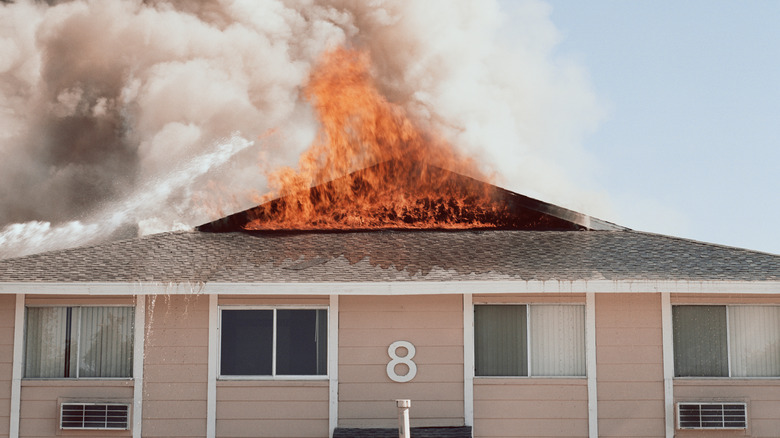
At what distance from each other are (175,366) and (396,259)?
11.5ft

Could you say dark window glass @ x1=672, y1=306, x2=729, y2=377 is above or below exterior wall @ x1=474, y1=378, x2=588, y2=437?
above

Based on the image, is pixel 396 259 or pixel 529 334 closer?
pixel 529 334

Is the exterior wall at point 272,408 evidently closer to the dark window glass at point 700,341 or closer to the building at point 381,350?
the building at point 381,350

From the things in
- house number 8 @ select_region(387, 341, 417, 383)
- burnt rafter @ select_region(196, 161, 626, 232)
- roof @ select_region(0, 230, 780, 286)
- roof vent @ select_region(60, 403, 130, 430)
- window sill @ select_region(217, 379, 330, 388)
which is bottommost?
A: roof vent @ select_region(60, 403, 130, 430)

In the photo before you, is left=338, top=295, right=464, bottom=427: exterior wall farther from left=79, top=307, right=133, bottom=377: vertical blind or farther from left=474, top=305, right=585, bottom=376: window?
left=79, top=307, right=133, bottom=377: vertical blind

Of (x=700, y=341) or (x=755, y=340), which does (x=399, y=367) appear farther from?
(x=755, y=340)

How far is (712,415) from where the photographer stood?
1210 centimetres

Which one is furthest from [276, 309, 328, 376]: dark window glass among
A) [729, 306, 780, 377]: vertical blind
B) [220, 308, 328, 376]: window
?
[729, 306, 780, 377]: vertical blind

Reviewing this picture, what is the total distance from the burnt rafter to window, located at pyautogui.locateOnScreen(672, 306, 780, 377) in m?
2.49

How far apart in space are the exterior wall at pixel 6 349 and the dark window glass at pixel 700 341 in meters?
9.48

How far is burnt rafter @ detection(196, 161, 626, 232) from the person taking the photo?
48.4 ft

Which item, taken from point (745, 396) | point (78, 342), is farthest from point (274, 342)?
point (745, 396)

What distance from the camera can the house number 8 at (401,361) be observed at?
12172mm

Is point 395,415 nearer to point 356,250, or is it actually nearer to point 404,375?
point 404,375
